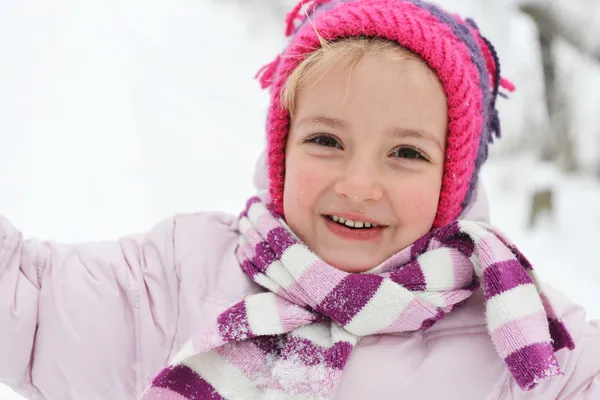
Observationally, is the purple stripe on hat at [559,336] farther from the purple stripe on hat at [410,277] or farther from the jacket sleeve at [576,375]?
the purple stripe on hat at [410,277]

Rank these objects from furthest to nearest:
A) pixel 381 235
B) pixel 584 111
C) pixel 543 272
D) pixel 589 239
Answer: pixel 584 111, pixel 589 239, pixel 543 272, pixel 381 235

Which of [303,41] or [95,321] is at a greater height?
[303,41]

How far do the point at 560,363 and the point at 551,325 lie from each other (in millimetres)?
67

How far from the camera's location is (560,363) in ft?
3.22

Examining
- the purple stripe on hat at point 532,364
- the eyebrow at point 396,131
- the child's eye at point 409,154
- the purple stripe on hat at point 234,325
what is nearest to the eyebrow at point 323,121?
the eyebrow at point 396,131

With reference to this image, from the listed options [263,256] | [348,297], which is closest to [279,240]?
[263,256]

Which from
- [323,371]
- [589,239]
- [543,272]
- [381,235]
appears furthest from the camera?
[589,239]

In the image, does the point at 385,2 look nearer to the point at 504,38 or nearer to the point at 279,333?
the point at 279,333

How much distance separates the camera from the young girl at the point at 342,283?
3.16 ft

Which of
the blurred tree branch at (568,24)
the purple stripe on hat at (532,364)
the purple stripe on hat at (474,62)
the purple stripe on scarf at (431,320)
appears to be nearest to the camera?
the purple stripe on hat at (532,364)

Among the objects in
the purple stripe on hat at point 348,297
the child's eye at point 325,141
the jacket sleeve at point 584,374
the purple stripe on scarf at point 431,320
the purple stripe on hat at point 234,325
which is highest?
the child's eye at point 325,141

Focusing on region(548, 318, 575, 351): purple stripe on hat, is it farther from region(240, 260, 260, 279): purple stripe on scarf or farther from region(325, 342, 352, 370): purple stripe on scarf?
region(240, 260, 260, 279): purple stripe on scarf

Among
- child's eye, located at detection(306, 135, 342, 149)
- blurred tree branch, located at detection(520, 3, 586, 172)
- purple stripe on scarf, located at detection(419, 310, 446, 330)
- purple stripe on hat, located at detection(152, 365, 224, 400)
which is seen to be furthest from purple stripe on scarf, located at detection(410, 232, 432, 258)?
blurred tree branch, located at detection(520, 3, 586, 172)

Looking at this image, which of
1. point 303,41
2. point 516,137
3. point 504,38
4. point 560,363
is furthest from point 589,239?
point 303,41
